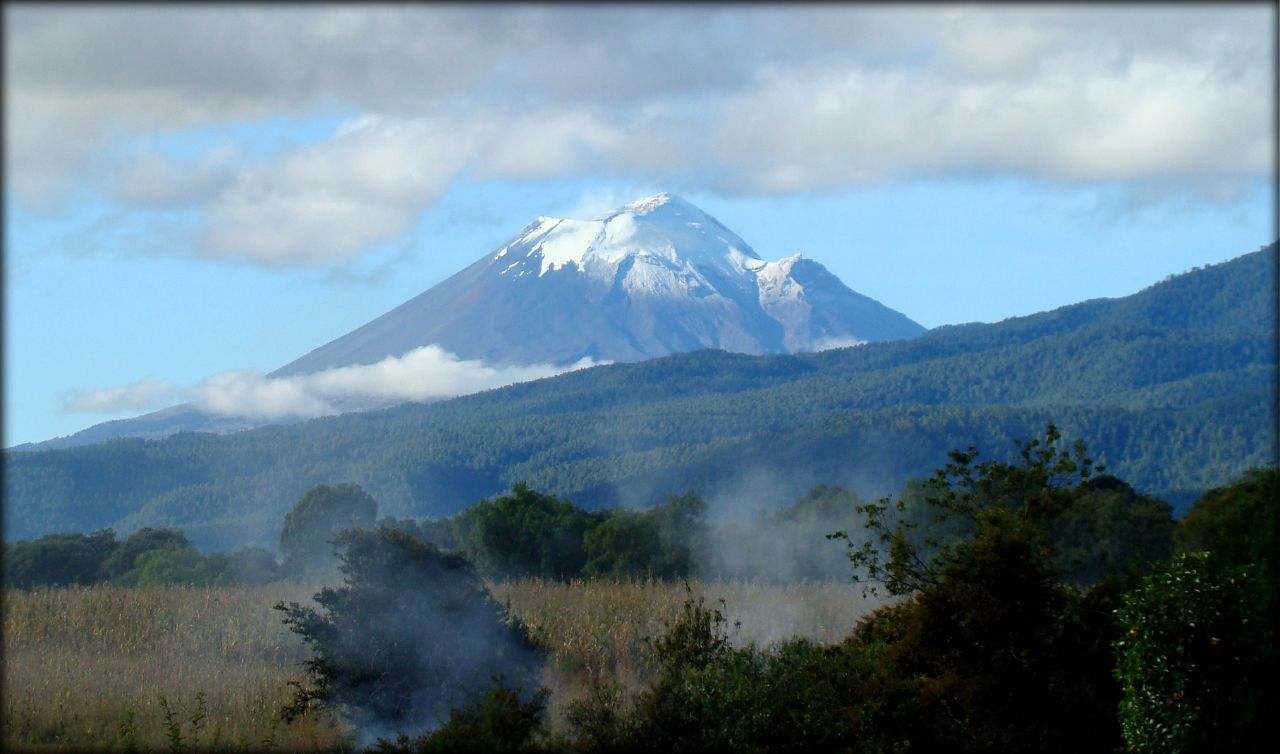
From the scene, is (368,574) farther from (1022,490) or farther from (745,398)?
(745,398)

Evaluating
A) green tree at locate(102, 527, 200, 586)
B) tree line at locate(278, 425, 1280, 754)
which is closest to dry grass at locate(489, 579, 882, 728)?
tree line at locate(278, 425, 1280, 754)

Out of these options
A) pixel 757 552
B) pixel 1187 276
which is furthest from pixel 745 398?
pixel 757 552

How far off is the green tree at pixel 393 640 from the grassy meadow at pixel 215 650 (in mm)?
390

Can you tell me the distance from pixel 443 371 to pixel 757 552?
544 feet

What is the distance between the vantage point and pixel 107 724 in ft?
37.8

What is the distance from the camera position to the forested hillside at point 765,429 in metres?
89.1

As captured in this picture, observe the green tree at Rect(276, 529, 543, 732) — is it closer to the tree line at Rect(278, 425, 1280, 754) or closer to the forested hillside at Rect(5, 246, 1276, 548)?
the tree line at Rect(278, 425, 1280, 754)

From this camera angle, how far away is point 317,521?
3138cm

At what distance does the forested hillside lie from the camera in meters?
89.1

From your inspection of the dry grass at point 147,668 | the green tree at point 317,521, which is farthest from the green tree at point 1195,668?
the green tree at point 317,521

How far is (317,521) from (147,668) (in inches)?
693

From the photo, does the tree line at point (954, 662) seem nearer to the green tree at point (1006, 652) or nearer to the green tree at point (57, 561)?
the green tree at point (1006, 652)

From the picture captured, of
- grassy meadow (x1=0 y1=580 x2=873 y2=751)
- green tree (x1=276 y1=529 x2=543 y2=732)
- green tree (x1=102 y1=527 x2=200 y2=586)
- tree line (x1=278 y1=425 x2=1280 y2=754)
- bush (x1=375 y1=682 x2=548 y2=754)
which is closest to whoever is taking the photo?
bush (x1=375 y1=682 x2=548 y2=754)

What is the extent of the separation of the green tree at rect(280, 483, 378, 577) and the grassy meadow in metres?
6.22
